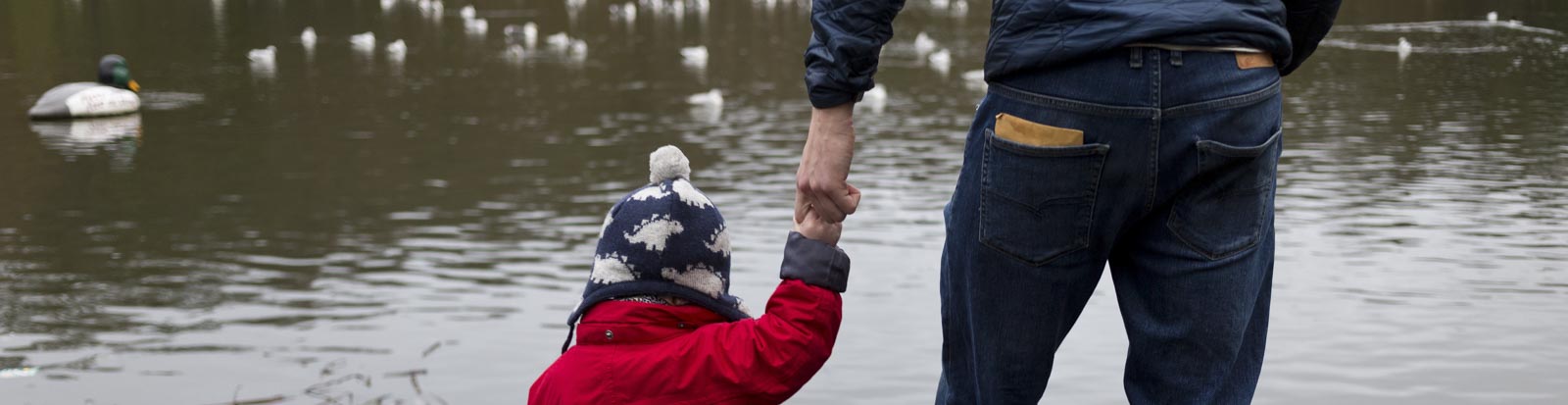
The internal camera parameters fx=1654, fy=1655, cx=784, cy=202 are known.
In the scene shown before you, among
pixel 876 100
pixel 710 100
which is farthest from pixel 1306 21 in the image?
pixel 876 100

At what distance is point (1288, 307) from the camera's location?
6797 mm

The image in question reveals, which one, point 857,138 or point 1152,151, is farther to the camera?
point 857,138

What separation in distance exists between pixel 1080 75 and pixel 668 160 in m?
0.85

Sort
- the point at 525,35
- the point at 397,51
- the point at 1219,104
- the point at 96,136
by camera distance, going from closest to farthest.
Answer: the point at 1219,104 < the point at 96,136 < the point at 397,51 < the point at 525,35

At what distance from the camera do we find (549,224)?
932cm

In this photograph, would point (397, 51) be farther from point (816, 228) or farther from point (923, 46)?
point (816, 228)

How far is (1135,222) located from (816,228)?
20.6 inches

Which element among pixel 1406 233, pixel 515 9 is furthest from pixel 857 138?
pixel 515 9

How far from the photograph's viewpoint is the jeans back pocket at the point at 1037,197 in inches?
87.3

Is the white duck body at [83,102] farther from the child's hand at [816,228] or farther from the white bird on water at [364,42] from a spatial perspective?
the child's hand at [816,228]

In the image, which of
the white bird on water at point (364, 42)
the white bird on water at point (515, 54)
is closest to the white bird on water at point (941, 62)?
the white bird on water at point (515, 54)

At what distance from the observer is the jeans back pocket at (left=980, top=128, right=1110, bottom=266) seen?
222cm

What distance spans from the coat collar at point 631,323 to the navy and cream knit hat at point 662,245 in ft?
0.07

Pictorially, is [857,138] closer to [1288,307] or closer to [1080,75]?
[1288,307]
